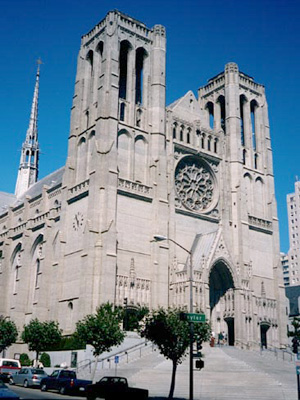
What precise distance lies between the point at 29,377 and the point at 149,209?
969 inches

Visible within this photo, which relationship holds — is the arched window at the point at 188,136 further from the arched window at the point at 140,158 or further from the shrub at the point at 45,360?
the shrub at the point at 45,360

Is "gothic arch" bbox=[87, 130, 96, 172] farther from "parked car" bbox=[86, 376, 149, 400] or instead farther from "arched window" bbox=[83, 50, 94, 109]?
"parked car" bbox=[86, 376, 149, 400]

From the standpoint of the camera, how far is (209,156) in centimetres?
6369

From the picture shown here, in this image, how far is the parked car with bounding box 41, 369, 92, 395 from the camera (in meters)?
29.7

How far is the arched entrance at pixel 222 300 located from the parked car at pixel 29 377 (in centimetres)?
2601

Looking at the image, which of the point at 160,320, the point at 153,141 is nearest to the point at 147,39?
the point at 153,141

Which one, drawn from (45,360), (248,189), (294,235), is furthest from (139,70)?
(294,235)

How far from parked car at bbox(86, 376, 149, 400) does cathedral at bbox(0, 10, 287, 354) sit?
20535 millimetres

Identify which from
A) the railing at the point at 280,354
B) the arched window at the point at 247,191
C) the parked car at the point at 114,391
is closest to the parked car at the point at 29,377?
the parked car at the point at 114,391

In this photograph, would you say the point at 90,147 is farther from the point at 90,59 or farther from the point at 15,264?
the point at 15,264

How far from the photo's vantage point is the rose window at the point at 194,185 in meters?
60.3

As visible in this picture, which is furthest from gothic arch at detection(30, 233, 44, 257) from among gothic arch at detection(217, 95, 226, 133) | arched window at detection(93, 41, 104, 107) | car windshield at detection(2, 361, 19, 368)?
gothic arch at detection(217, 95, 226, 133)

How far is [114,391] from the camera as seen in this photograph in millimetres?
25062

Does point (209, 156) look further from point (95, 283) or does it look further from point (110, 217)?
point (95, 283)
